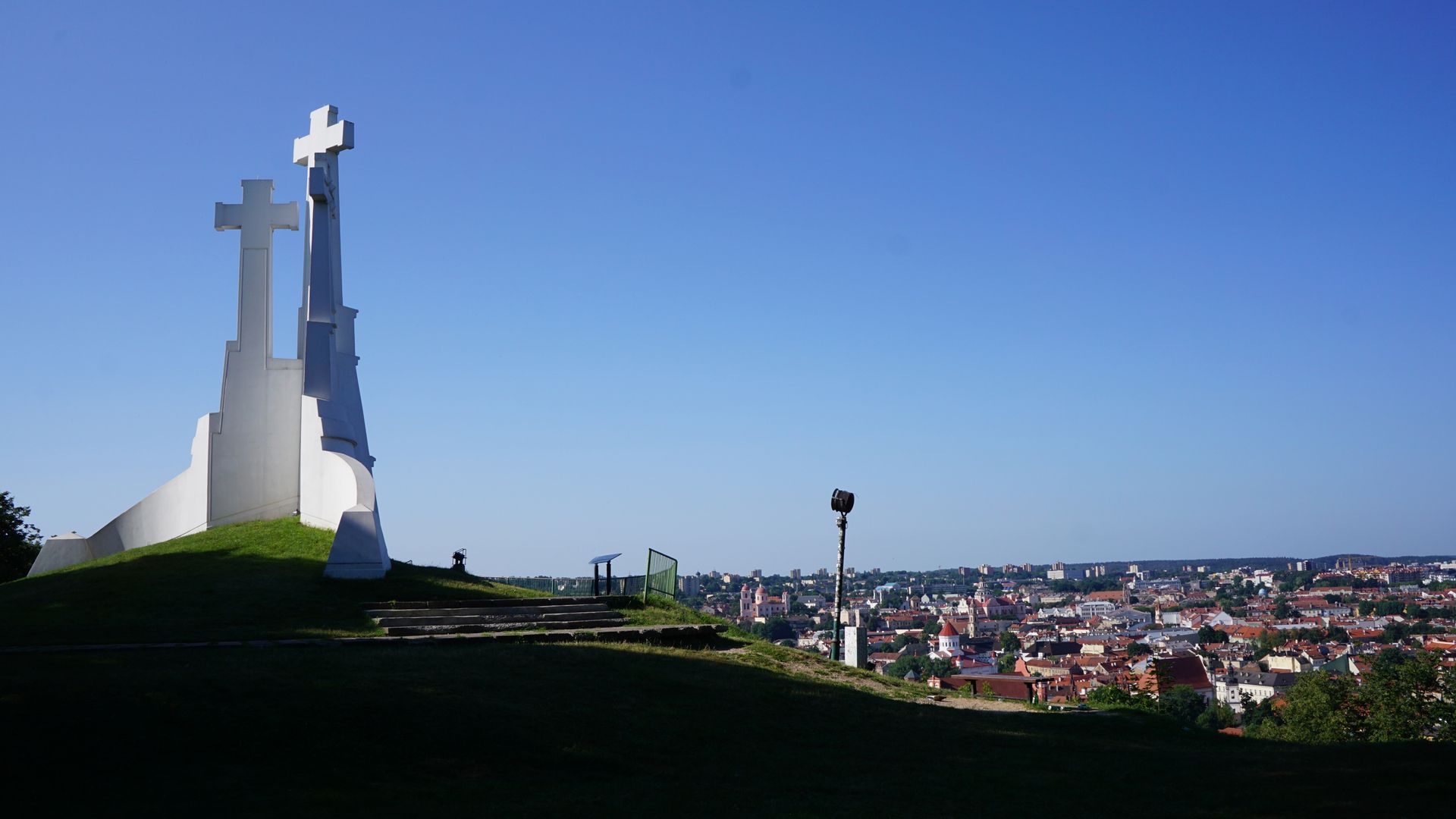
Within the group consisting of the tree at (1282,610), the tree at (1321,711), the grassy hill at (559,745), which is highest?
the grassy hill at (559,745)

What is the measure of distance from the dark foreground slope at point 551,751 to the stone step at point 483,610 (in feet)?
11.0

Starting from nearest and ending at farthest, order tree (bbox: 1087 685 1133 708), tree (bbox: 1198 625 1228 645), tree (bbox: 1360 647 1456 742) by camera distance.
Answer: tree (bbox: 1087 685 1133 708)
tree (bbox: 1360 647 1456 742)
tree (bbox: 1198 625 1228 645)

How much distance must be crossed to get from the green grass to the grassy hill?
0.62 ft

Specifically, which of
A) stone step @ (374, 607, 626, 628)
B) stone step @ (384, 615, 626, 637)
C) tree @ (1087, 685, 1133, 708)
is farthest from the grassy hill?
tree @ (1087, 685, 1133, 708)

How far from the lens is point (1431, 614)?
150 m

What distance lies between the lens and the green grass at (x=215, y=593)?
41.5ft

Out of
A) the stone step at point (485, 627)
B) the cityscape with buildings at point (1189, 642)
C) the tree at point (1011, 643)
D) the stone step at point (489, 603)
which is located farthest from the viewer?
the tree at point (1011, 643)

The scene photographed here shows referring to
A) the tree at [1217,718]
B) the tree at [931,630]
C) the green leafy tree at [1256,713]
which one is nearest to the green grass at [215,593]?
the tree at [1217,718]

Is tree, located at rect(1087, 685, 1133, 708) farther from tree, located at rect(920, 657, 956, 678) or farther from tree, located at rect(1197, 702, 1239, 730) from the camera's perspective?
tree, located at rect(1197, 702, 1239, 730)

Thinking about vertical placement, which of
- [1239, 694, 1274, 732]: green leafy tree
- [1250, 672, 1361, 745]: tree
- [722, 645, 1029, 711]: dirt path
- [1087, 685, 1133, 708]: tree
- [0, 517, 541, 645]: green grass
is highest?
[0, 517, 541, 645]: green grass

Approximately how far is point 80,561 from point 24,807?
17.0 m

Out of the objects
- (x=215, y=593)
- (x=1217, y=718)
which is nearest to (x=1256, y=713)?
(x=1217, y=718)

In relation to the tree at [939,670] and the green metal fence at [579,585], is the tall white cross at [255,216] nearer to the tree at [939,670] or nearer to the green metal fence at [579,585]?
the green metal fence at [579,585]

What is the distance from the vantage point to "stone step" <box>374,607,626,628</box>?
14109mm
